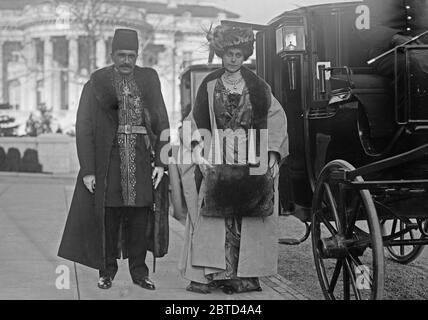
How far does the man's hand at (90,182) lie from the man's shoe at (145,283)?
2.37 feet

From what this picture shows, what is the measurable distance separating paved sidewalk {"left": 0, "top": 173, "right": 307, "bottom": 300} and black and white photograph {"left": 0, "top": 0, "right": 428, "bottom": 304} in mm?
30

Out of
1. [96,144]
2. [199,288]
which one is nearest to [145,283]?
[199,288]

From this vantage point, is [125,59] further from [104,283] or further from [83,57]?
[83,57]

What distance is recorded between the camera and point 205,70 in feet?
39.2

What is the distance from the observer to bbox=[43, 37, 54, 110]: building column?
16673mm

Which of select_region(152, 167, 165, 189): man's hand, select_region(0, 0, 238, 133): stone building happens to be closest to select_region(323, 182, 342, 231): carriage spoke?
select_region(152, 167, 165, 189): man's hand

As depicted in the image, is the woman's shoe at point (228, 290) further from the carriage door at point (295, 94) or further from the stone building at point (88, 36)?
the stone building at point (88, 36)

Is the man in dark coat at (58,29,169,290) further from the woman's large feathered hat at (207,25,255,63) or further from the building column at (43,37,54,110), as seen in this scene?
the building column at (43,37,54,110)

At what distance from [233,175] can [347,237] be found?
91 cm

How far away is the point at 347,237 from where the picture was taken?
402 cm

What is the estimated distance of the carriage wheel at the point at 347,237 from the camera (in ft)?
11.9

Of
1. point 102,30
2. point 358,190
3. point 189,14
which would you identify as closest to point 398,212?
point 358,190

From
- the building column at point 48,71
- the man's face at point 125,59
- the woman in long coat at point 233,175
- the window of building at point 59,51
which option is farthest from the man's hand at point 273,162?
the window of building at point 59,51

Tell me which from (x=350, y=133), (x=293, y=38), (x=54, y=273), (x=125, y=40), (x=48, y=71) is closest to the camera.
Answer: (x=350, y=133)
